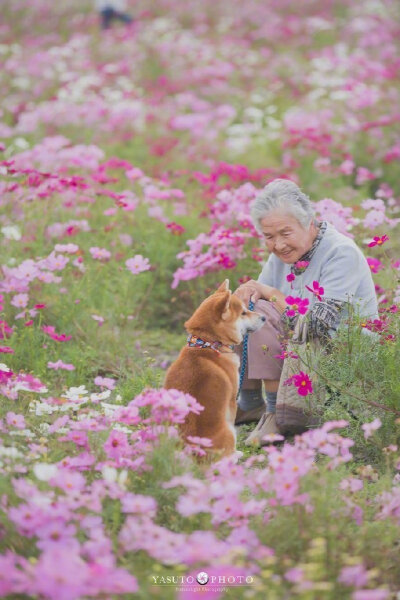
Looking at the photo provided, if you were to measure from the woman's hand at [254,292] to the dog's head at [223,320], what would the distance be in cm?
21

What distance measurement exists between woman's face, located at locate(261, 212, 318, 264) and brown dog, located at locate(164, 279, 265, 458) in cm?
35

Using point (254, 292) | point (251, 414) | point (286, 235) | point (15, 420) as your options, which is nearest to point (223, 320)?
point (254, 292)

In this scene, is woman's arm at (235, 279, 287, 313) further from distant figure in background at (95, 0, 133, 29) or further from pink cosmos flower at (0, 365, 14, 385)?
distant figure in background at (95, 0, 133, 29)

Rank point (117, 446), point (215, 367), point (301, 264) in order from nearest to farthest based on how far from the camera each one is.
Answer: point (117, 446)
point (215, 367)
point (301, 264)

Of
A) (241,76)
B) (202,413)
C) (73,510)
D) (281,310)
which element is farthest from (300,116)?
(73,510)

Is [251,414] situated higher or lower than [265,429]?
lower

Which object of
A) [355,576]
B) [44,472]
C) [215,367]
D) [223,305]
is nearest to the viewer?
[355,576]

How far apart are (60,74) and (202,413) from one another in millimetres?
9381

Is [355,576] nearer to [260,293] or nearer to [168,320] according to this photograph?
[260,293]

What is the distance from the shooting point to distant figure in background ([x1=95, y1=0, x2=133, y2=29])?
49.5 ft

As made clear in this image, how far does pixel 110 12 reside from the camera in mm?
15172

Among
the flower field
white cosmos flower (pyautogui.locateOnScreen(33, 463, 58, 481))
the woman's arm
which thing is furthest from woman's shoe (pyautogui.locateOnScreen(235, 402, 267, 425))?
white cosmos flower (pyautogui.locateOnScreen(33, 463, 58, 481))

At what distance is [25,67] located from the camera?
38.6ft

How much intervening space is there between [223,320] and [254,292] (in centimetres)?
42
